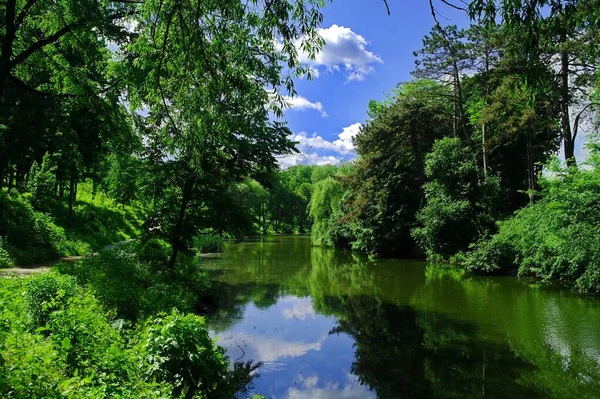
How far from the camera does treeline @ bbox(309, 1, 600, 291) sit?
15375 mm

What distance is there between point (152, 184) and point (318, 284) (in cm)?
837

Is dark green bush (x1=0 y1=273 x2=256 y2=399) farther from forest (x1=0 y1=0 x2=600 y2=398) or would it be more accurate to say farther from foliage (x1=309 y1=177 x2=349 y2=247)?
foliage (x1=309 y1=177 x2=349 y2=247)

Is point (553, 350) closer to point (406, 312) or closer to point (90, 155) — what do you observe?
point (406, 312)

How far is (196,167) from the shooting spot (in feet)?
28.0

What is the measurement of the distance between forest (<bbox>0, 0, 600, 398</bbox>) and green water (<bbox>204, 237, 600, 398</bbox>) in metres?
1.35

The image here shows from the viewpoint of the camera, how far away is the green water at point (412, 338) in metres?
6.99

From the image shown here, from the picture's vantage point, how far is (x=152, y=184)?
1259cm

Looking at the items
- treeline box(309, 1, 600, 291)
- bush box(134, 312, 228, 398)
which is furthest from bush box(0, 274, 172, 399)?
treeline box(309, 1, 600, 291)

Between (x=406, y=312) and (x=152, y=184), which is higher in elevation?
(x=152, y=184)

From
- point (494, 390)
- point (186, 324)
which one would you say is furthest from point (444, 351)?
point (186, 324)

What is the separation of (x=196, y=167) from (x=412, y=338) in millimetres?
6265

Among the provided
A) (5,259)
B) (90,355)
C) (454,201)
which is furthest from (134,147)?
(454,201)

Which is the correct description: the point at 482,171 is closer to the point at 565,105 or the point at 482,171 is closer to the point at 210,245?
the point at 565,105

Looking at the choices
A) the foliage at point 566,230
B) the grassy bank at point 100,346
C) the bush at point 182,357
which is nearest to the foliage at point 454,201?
the foliage at point 566,230
